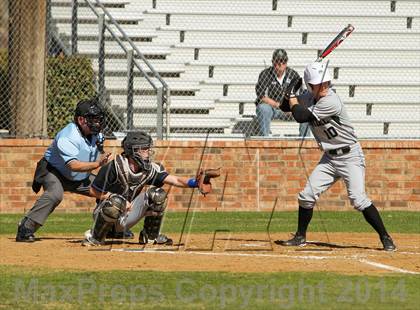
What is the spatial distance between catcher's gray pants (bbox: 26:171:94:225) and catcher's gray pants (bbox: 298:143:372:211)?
2585 mm

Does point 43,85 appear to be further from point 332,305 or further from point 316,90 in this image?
point 332,305

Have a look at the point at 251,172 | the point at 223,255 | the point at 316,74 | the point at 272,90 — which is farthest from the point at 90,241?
the point at 272,90

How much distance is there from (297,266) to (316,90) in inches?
93.7

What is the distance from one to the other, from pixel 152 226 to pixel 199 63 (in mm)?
9008

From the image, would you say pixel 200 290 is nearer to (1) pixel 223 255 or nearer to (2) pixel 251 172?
(1) pixel 223 255

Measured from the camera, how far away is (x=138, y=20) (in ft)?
71.3

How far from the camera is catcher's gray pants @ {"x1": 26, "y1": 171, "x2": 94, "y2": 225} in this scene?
12.2 metres

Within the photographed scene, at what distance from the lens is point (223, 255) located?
11258 mm

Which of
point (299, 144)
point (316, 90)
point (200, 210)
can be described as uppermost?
point (316, 90)

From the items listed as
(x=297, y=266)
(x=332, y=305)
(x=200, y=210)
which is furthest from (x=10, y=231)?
(x=332, y=305)

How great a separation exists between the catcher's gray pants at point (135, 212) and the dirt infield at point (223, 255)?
0.28 metres

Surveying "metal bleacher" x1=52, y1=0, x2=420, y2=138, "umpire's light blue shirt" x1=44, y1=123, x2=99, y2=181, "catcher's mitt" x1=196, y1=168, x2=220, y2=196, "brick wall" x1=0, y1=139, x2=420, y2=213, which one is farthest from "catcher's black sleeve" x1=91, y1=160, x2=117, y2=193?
"metal bleacher" x1=52, y1=0, x2=420, y2=138

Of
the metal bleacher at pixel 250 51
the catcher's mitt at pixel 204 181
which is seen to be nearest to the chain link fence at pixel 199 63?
the metal bleacher at pixel 250 51

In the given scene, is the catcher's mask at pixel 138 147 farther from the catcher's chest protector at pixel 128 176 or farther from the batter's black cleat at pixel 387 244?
the batter's black cleat at pixel 387 244
